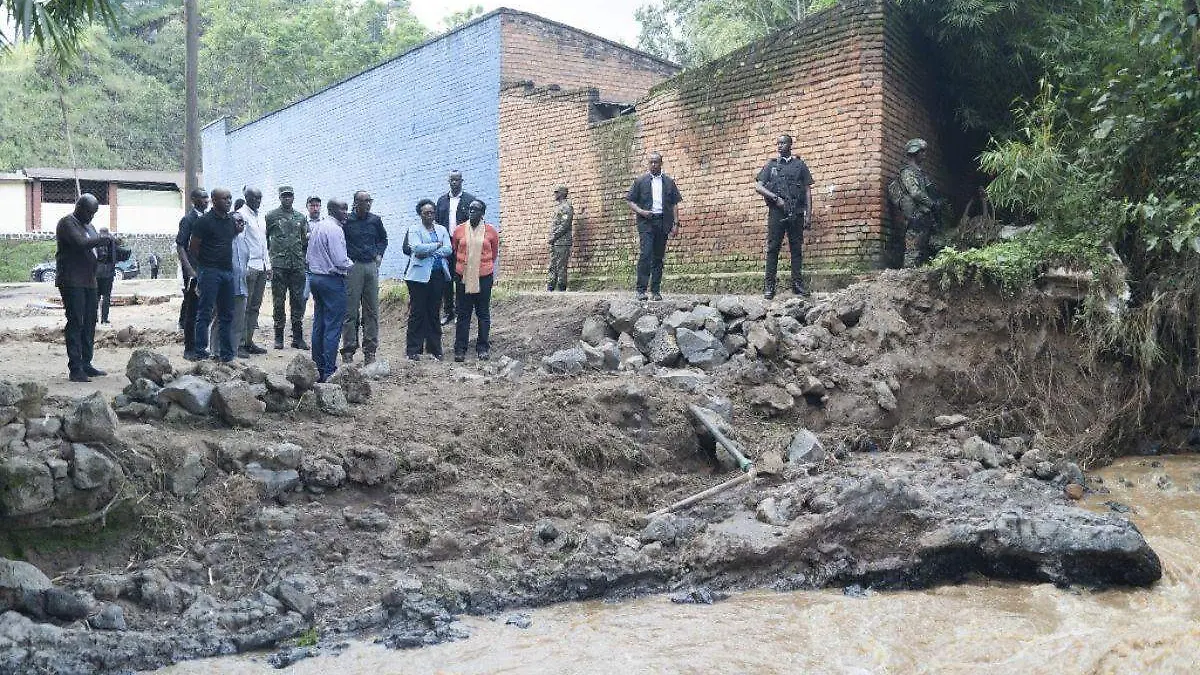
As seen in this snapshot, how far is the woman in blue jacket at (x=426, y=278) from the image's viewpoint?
883 cm

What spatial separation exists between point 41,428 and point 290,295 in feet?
14.8

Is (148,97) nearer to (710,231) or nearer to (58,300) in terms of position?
(58,300)

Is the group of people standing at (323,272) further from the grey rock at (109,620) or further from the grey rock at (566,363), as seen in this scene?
the grey rock at (109,620)

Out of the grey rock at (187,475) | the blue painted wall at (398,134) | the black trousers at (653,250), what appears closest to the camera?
the grey rock at (187,475)

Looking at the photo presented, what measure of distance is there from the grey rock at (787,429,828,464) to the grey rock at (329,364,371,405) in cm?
333

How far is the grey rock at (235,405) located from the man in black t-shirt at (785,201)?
208 inches

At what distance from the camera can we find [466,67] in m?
15.4

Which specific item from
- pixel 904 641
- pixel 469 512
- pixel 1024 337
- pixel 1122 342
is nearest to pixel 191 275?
pixel 469 512

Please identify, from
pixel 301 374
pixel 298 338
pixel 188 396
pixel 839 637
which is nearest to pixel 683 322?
pixel 301 374

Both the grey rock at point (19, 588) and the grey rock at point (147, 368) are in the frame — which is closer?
the grey rock at point (19, 588)

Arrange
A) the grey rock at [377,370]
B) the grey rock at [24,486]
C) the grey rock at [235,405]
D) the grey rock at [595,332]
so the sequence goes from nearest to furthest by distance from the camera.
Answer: the grey rock at [24,486]
the grey rock at [235,405]
the grey rock at [377,370]
the grey rock at [595,332]

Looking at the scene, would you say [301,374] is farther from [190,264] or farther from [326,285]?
[190,264]

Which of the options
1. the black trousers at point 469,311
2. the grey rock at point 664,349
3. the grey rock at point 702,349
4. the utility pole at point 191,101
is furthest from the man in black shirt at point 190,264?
the utility pole at point 191,101

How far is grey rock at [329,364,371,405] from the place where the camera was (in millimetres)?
6872
